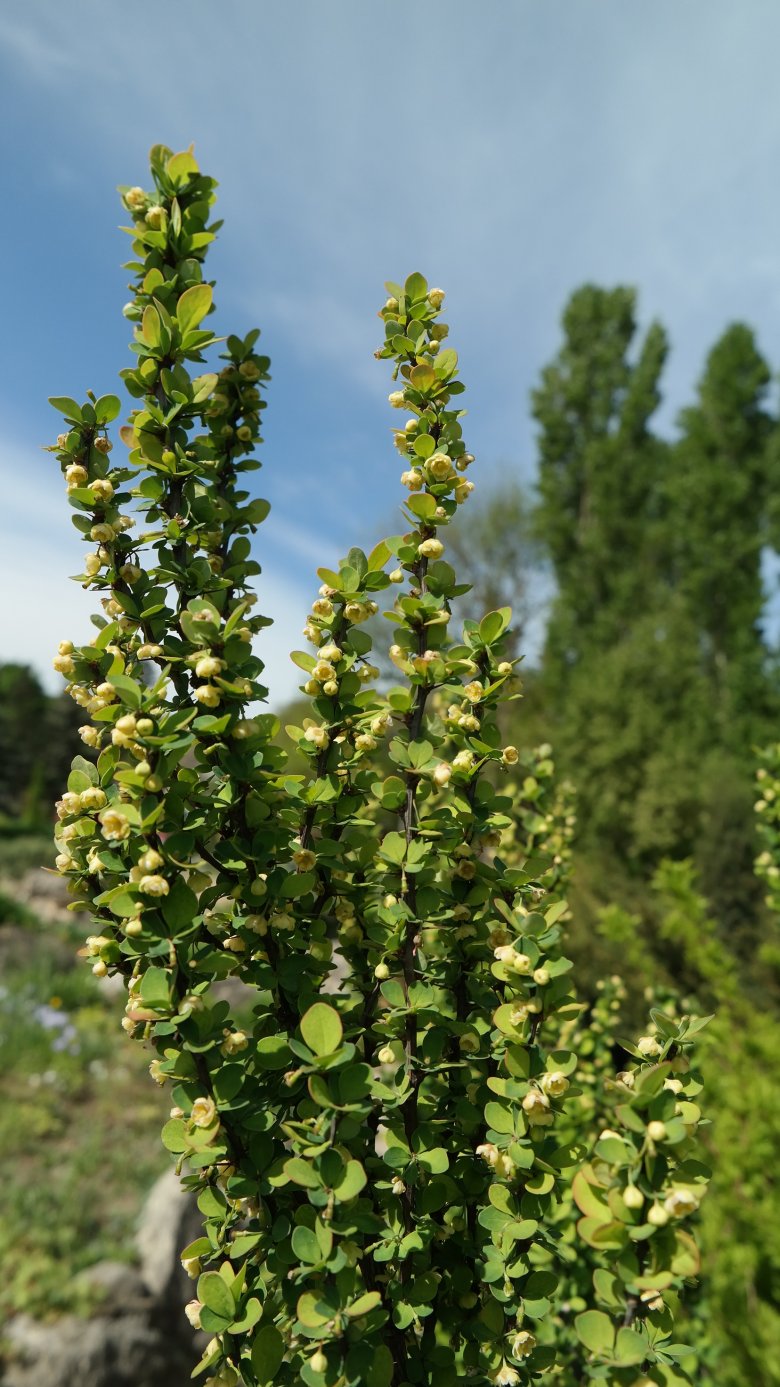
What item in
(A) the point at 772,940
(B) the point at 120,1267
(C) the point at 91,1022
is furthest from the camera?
(A) the point at 772,940

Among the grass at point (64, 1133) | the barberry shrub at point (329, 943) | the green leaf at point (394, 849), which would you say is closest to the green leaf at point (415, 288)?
the barberry shrub at point (329, 943)

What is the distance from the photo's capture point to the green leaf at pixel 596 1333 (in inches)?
28.4

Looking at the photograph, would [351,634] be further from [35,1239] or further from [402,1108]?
[35,1239]

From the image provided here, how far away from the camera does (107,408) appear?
96 centimetres

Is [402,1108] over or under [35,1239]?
over

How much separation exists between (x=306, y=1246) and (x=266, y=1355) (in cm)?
14

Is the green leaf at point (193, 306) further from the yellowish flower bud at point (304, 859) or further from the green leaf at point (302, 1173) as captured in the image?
the green leaf at point (302, 1173)

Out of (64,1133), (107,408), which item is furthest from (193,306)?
(64,1133)

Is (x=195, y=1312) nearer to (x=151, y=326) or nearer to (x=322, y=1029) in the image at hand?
(x=322, y=1029)

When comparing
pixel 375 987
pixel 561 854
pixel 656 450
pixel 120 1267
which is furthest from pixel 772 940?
pixel 656 450

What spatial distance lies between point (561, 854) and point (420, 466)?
3.30 ft

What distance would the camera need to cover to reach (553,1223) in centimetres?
151

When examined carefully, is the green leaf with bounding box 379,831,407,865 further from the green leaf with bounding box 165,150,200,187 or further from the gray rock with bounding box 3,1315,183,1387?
the gray rock with bounding box 3,1315,183,1387

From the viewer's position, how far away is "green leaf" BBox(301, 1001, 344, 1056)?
2.57 ft
